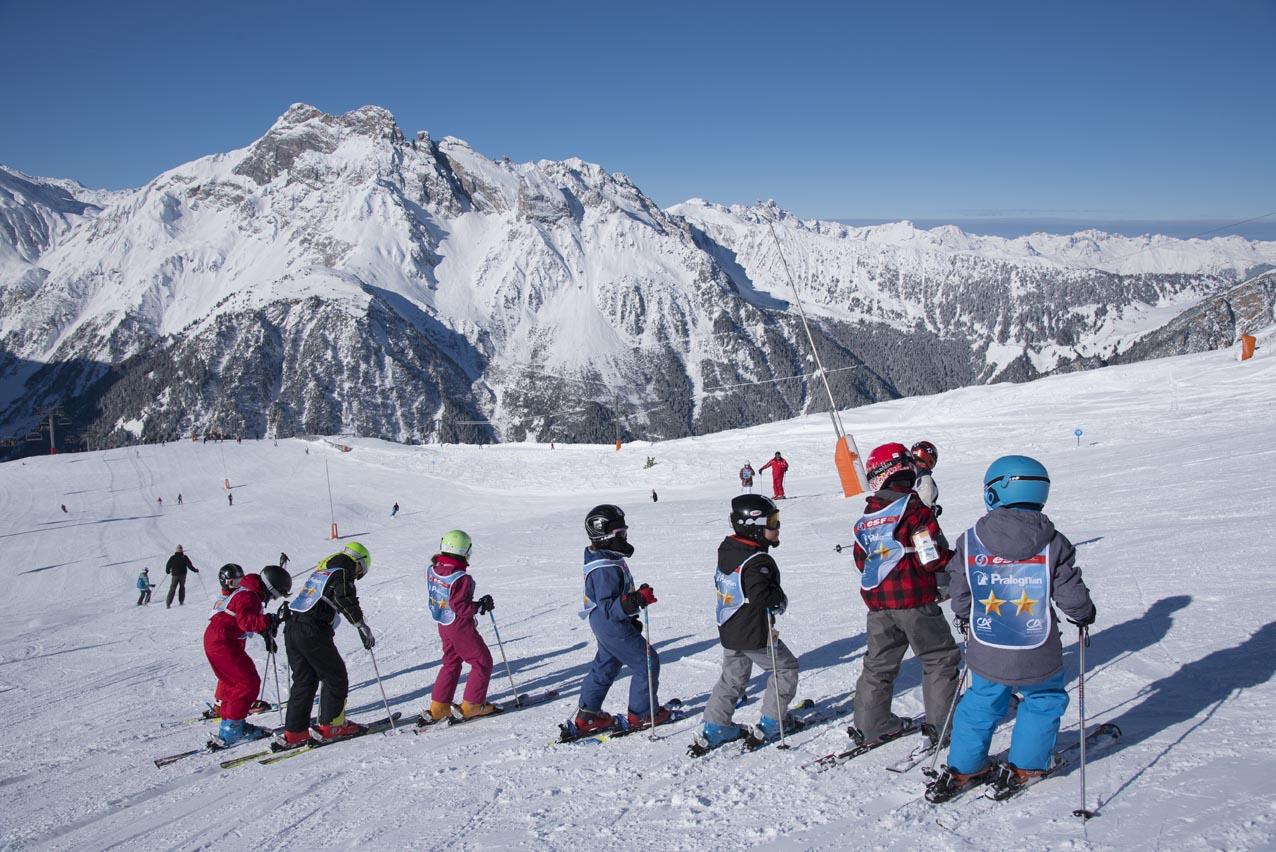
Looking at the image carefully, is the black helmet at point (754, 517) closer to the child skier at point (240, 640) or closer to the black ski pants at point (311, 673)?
the black ski pants at point (311, 673)

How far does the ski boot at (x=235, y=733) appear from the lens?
7795 mm

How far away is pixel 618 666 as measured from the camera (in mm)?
6629

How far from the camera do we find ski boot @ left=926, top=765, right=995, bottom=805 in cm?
443

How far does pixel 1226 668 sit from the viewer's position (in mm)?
5895

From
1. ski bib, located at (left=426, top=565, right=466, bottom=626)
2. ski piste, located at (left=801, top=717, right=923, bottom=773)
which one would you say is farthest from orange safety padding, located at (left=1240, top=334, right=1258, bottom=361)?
ski bib, located at (left=426, top=565, right=466, bottom=626)

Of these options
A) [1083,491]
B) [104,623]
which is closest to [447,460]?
[104,623]

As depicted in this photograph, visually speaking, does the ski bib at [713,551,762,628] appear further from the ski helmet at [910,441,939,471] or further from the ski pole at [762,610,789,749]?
the ski helmet at [910,441,939,471]

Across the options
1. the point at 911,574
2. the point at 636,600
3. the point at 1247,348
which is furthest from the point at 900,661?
the point at 1247,348

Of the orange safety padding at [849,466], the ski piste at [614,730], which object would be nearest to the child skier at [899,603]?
the ski piste at [614,730]

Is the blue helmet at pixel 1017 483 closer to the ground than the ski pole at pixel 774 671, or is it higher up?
higher up

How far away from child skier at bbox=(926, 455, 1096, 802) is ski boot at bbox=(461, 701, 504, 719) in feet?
15.3

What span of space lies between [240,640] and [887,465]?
23.8ft

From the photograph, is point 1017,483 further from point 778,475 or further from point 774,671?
point 778,475

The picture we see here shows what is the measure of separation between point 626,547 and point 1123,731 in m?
3.82
